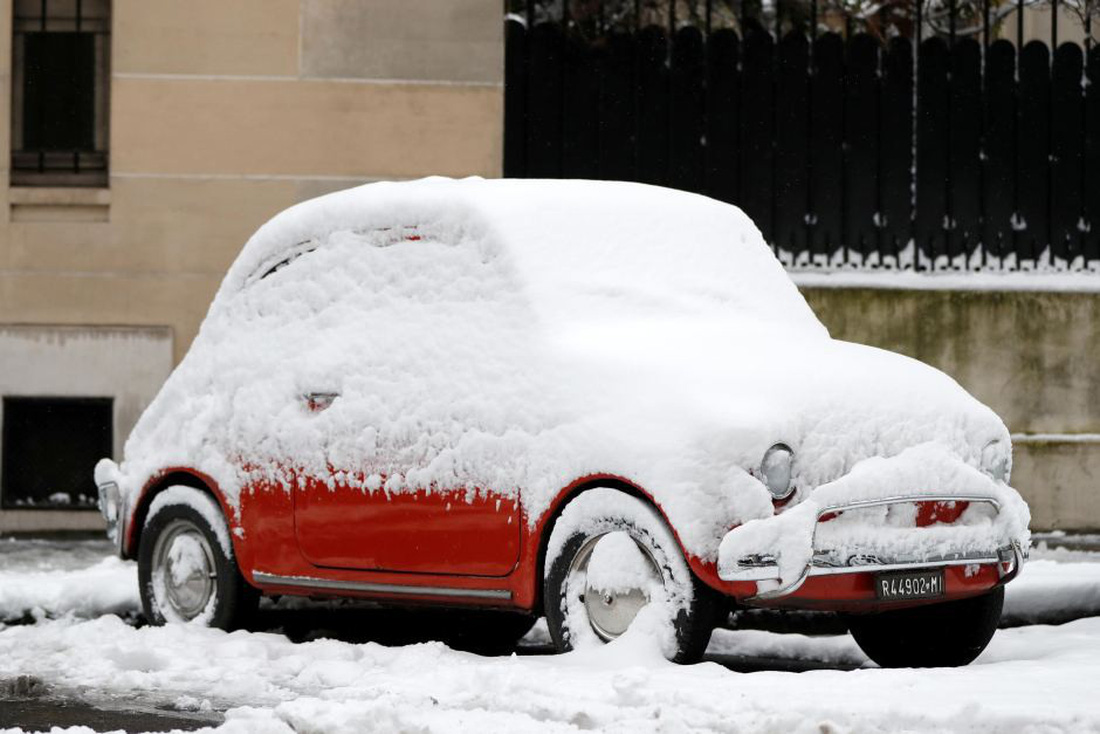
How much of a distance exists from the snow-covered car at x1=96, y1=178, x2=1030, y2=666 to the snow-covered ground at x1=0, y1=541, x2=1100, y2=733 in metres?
0.31

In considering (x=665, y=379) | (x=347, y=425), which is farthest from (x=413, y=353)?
(x=665, y=379)

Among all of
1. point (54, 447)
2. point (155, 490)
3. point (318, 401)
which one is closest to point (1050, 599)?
point (318, 401)

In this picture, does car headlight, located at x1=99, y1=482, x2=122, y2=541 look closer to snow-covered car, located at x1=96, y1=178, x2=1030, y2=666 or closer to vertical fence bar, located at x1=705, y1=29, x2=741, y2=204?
snow-covered car, located at x1=96, y1=178, x2=1030, y2=666

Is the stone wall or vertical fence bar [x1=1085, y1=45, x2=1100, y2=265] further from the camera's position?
vertical fence bar [x1=1085, y1=45, x2=1100, y2=265]

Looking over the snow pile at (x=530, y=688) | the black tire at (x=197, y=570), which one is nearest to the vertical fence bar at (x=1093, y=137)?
the snow pile at (x=530, y=688)

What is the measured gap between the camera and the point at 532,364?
812cm

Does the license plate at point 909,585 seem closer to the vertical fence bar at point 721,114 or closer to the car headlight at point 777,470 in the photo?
the car headlight at point 777,470

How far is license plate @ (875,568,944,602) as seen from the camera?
7578 millimetres

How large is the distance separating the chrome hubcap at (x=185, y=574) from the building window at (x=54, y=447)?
18.1 feet

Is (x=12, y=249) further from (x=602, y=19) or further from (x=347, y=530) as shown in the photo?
(x=347, y=530)

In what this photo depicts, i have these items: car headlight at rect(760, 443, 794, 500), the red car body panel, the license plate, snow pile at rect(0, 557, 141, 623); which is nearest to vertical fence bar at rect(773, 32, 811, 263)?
snow pile at rect(0, 557, 141, 623)

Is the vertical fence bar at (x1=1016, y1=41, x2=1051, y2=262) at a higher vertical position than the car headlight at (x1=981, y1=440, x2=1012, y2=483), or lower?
higher

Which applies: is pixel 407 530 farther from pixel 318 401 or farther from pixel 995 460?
pixel 995 460

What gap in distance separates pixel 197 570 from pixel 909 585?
3.31 m
